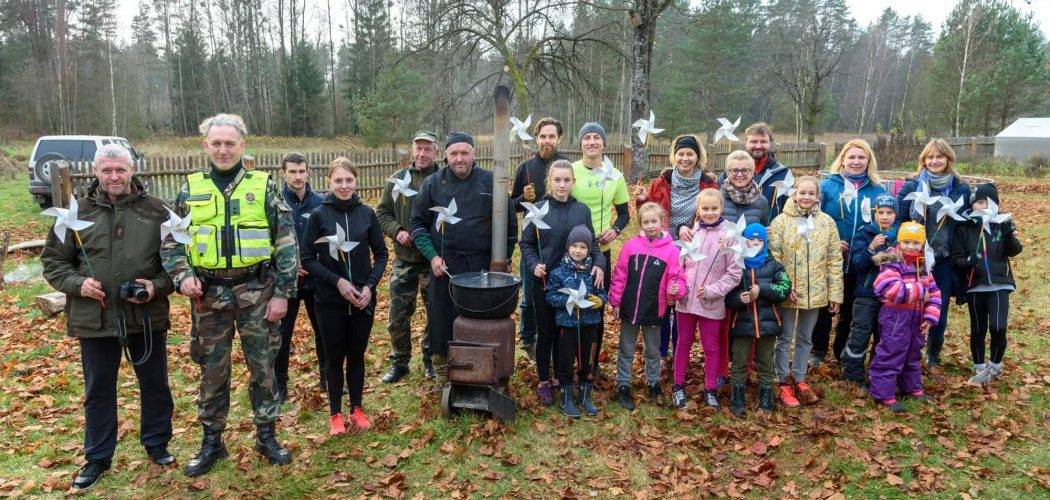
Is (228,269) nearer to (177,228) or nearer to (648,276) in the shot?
(177,228)

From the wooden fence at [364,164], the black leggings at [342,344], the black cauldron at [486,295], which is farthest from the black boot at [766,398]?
the wooden fence at [364,164]

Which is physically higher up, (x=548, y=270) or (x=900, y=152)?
(x=900, y=152)

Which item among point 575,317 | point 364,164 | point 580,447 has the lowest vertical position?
point 580,447

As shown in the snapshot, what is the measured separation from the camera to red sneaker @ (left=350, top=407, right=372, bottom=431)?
14.2ft

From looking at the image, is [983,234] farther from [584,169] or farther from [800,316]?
[584,169]

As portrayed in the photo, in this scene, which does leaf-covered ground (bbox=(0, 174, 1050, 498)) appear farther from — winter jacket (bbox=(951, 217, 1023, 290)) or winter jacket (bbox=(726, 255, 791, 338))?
winter jacket (bbox=(951, 217, 1023, 290))

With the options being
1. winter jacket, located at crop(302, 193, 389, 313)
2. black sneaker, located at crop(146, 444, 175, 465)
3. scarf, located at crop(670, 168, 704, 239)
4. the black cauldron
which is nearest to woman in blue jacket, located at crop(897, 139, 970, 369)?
scarf, located at crop(670, 168, 704, 239)

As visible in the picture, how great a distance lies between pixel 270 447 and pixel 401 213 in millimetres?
2062

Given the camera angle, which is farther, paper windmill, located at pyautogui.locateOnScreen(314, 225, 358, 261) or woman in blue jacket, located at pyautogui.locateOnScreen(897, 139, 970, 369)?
woman in blue jacket, located at pyautogui.locateOnScreen(897, 139, 970, 369)

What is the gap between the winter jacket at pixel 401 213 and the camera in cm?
497

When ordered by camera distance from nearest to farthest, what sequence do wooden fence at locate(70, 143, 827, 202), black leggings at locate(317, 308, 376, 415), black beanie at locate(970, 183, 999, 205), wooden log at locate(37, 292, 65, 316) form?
1. black leggings at locate(317, 308, 376, 415)
2. black beanie at locate(970, 183, 999, 205)
3. wooden log at locate(37, 292, 65, 316)
4. wooden fence at locate(70, 143, 827, 202)

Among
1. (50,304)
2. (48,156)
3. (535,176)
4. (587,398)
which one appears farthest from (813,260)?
(48,156)

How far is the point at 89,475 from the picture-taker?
3.63m

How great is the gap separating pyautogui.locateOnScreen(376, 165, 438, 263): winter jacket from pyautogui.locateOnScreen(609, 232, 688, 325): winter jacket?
5.49 ft
